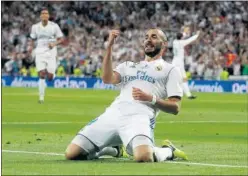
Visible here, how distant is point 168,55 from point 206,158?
1355 inches

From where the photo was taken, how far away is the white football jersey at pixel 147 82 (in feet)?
38.3

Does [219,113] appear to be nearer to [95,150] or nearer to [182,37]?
[182,37]

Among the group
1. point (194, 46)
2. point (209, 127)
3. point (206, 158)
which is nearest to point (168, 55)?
point (194, 46)

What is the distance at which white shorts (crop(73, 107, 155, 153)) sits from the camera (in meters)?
11.4

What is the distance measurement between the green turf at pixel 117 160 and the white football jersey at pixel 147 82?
0.76 metres

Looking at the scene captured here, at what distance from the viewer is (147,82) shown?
38.9 ft

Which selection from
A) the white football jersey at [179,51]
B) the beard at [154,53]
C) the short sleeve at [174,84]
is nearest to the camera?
the short sleeve at [174,84]

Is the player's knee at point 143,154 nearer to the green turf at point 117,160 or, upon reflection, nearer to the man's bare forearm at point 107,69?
the green turf at point 117,160

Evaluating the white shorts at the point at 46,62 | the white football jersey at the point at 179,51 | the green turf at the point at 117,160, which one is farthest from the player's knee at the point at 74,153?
the white football jersey at the point at 179,51

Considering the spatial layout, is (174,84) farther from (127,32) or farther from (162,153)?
(127,32)

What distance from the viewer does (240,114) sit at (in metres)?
23.9

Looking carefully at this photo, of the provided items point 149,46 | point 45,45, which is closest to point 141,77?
point 149,46

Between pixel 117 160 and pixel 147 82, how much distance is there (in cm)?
113

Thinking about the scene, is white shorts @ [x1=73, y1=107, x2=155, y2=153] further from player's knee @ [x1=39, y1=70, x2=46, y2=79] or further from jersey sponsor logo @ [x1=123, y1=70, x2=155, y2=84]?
player's knee @ [x1=39, y1=70, x2=46, y2=79]
